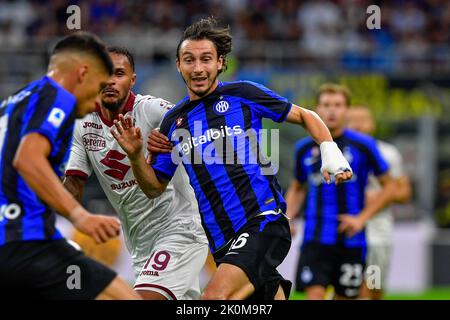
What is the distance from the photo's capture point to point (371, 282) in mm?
9945

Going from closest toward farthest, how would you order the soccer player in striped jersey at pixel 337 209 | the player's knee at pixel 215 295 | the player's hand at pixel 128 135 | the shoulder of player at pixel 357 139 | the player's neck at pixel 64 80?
the player's neck at pixel 64 80
the player's knee at pixel 215 295
the player's hand at pixel 128 135
the soccer player in striped jersey at pixel 337 209
the shoulder of player at pixel 357 139

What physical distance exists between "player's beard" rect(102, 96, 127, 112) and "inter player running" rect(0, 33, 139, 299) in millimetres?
1754

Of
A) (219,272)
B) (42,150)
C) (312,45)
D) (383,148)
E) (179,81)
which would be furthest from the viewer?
(312,45)

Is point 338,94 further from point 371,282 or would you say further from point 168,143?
point 168,143

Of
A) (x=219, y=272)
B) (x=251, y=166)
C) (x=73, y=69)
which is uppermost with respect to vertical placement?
(x=73, y=69)

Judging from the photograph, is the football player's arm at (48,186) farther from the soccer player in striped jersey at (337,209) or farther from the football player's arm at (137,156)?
the soccer player in striped jersey at (337,209)

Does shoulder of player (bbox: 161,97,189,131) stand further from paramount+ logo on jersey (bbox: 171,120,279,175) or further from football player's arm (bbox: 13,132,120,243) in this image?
football player's arm (bbox: 13,132,120,243)

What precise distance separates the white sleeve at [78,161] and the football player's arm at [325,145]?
1757mm

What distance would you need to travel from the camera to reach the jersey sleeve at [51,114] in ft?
17.3

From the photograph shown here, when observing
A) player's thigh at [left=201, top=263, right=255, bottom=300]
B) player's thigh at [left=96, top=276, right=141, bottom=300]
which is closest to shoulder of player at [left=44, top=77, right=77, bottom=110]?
player's thigh at [left=96, top=276, right=141, bottom=300]

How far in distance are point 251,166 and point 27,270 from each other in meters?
2.03

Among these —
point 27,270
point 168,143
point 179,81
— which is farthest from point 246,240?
point 179,81

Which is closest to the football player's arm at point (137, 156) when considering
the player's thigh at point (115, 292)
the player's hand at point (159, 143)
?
the player's hand at point (159, 143)

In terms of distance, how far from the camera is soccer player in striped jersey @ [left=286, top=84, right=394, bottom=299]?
9852 millimetres
